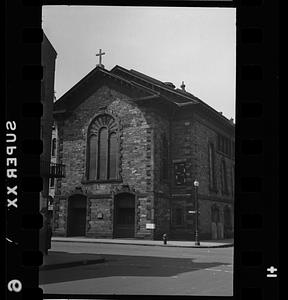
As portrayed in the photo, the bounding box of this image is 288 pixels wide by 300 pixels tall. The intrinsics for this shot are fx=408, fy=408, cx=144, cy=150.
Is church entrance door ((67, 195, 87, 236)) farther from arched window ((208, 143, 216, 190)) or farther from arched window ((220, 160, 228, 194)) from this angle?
arched window ((220, 160, 228, 194))

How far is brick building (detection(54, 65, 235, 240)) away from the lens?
168 inches

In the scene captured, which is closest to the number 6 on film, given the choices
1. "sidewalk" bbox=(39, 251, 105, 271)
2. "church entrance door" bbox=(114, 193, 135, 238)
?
"sidewalk" bbox=(39, 251, 105, 271)

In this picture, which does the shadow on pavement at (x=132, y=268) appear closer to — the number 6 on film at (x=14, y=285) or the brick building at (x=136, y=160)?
the brick building at (x=136, y=160)

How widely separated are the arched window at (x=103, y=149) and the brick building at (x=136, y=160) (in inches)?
0.5

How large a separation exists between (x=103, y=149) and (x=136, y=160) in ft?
2.61

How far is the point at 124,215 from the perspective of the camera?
4.99 metres

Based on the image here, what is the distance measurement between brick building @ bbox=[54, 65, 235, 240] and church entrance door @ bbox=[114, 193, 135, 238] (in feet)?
0.04

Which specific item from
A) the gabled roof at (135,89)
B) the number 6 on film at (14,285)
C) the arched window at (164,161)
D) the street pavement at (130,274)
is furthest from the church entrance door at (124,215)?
the number 6 on film at (14,285)
